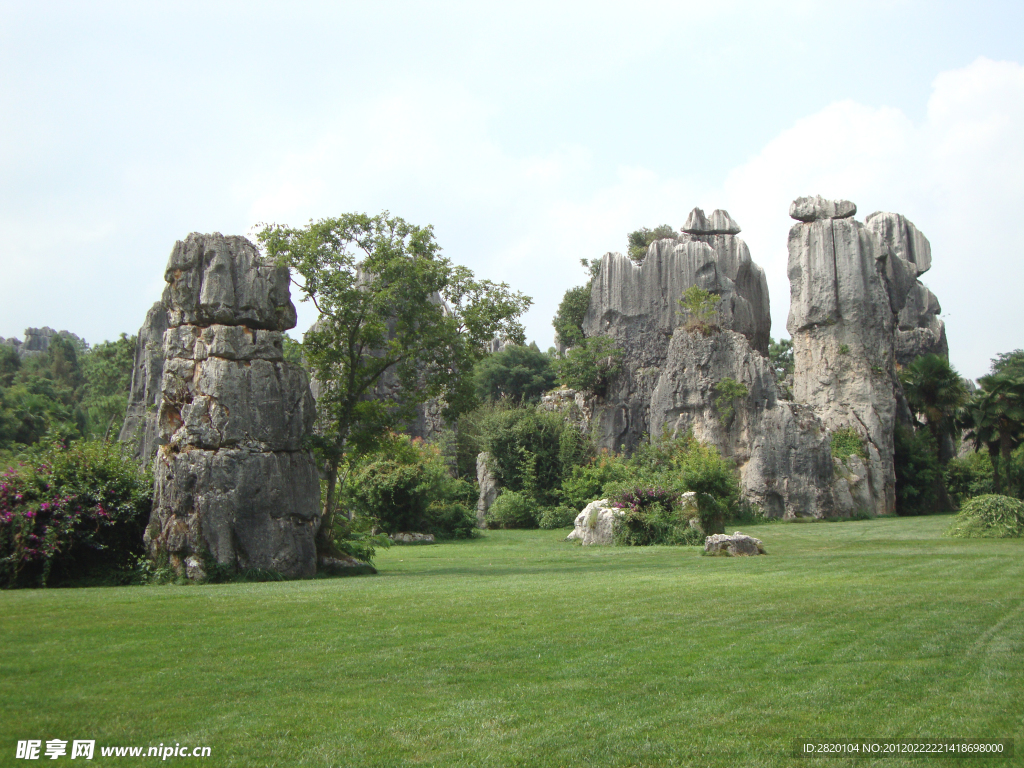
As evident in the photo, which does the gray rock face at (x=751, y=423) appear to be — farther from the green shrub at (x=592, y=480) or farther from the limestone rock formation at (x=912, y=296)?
the limestone rock formation at (x=912, y=296)

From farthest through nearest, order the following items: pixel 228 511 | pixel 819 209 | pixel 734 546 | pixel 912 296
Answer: pixel 912 296 < pixel 819 209 < pixel 734 546 < pixel 228 511

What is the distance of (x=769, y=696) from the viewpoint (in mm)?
5664

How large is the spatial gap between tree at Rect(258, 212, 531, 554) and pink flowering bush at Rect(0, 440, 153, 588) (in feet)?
11.8

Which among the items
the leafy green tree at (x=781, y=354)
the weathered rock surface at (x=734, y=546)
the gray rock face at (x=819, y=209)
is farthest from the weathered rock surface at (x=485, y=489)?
the leafy green tree at (x=781, y=354)

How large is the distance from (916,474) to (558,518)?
17221 millimetres

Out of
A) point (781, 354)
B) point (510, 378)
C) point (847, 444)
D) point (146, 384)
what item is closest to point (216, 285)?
point (847, 444)

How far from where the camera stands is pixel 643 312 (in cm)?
4225

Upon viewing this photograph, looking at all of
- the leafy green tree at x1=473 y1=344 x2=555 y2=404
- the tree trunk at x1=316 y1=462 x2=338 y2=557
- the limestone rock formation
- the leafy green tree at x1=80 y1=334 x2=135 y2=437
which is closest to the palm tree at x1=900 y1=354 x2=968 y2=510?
the limestone rock formation

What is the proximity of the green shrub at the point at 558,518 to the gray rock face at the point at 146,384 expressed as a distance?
748 inches

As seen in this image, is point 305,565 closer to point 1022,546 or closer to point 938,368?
point 1022,546

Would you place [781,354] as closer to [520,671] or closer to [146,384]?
[146,384]

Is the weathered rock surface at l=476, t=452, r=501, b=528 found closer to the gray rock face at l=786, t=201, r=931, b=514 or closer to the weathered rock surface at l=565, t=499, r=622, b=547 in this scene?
the weathered rock surface at l=565, t=499, r=622, b=547

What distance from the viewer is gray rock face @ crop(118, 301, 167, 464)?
133 feet

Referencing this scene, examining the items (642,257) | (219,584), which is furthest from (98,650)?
(642,257)
